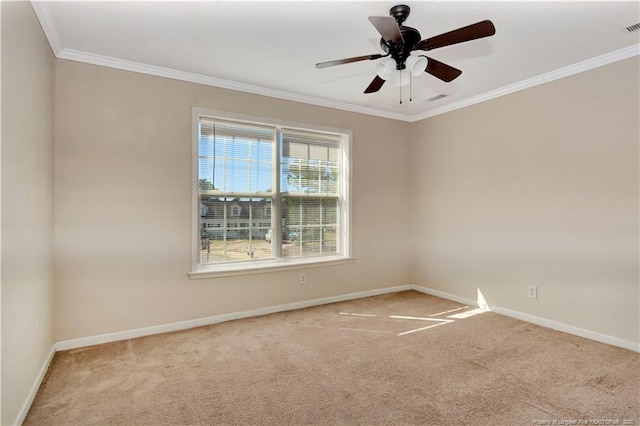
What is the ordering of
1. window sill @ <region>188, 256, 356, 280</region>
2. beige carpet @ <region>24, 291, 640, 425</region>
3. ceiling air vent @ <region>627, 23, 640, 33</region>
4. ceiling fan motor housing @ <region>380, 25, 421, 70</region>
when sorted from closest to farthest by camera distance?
beige carpet @ <region>24, 291, 640, 425</region> < ceiling fan motor housing @ <region>380, 25, 421, 70</region> < ceiling air vent @ <region>627, 23, 640, 33</region> < window sill @ <region>188, 256, 356, 280</region>

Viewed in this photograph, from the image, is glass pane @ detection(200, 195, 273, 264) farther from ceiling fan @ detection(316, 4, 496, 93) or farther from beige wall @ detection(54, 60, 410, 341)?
ceiling fan @ detection(316, 4, 496, 93)

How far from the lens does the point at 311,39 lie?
2.74m

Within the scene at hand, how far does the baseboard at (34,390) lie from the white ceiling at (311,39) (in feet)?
8.07

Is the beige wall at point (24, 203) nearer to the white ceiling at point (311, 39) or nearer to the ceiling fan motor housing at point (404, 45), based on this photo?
the white ceiling at point (311, 39)

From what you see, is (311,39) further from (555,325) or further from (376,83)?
(555,325)

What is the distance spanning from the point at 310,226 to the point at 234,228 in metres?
1.00

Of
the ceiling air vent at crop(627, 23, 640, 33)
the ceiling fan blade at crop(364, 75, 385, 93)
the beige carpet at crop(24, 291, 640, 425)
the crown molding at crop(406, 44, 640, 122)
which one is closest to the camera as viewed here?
the beige carpet at crop(24, 291, 640, 425)

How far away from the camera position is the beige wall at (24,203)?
1776 millimetres

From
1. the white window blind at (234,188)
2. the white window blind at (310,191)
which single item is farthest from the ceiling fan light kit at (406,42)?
the white window blind at (310,191)

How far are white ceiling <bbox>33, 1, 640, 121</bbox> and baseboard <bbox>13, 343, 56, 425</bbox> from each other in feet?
8.07

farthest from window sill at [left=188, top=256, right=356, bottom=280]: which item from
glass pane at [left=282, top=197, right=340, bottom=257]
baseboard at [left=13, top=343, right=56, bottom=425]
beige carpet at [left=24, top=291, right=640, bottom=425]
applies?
baseboard at [left=13, top=343, right=56, bottom=425]

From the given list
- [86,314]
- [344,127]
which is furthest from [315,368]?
[344,127]

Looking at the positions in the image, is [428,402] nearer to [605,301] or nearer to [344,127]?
[605,301]

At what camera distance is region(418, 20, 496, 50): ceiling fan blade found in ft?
6.23
